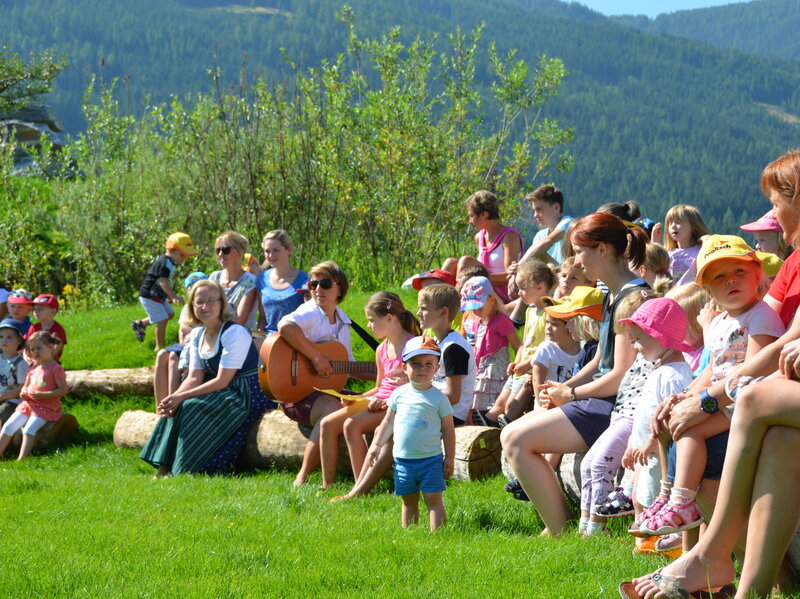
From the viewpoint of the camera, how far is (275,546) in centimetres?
511

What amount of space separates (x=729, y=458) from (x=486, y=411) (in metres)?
3.91

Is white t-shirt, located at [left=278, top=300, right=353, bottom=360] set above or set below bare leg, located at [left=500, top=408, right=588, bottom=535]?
below

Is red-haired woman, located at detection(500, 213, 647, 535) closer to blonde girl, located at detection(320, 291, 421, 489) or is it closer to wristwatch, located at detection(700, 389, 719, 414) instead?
wristwatch, located at detection(700, 389, 719, 414)

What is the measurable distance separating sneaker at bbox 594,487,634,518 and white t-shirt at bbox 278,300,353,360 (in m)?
3.53

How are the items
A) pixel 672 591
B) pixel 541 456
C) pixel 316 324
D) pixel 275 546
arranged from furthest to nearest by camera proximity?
pixel 316 324
pixel 541 456
pixel 275 546
pixel 672 591

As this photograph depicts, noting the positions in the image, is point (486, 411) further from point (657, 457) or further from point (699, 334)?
point (657, 457)

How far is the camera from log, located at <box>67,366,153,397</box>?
11078 mm

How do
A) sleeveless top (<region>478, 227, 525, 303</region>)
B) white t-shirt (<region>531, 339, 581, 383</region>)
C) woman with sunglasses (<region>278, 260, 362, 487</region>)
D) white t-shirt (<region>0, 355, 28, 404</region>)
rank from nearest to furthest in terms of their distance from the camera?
white t-shirt (<region>531, 339, 581, 383</region>), woman with sunglasses (<region>278, 260, 362, 487</region>), sleeveless top (<region>478, 227, 525, 303</region>), white t-shirt (<region>0, 355, 28, 404</region>)

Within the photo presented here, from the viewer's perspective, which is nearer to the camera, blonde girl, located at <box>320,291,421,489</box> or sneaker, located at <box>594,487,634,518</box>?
sneaker, located at <box>594,487,634,518</box>

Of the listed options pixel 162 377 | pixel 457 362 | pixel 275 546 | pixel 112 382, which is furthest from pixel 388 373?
pixel 112 382

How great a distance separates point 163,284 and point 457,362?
21.0 feet

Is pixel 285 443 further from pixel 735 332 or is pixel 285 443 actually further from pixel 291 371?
pixel 735 332

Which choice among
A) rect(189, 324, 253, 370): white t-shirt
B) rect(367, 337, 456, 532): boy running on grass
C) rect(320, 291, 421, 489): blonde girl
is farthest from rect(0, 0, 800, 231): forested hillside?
rect(367, 337, 456, 532): boy running on grass

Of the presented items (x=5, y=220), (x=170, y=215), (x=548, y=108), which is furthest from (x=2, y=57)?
(x=548, y=108)
